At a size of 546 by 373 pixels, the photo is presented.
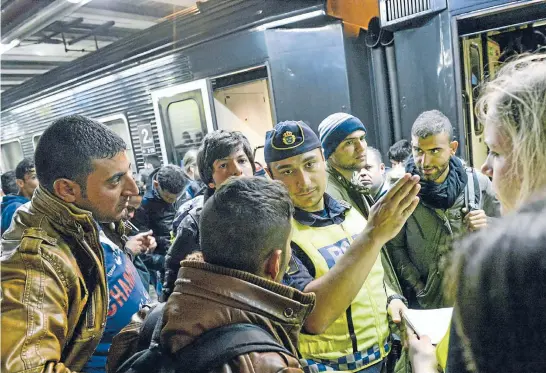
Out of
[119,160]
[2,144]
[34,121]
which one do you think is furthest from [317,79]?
[2,144]

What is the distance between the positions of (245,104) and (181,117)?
1.29 metres

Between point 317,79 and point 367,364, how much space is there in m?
4.43

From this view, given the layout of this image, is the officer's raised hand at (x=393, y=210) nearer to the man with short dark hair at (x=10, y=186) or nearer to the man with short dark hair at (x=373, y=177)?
the man with short dark hair at (x=373, y=177)

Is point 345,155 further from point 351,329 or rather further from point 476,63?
point 476,63

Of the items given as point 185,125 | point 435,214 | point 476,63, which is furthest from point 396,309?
point 185,125

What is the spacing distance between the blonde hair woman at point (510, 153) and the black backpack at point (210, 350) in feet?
1.53

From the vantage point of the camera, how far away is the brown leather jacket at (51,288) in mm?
1171

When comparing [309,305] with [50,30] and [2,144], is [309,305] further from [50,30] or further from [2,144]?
[2,144]

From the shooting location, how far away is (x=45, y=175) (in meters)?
1.56

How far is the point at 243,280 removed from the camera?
3.53 ft

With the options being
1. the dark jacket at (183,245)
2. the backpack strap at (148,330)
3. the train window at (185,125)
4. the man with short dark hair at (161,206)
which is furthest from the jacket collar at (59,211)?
the train window at (185,125)

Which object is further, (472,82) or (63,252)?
(472,82)

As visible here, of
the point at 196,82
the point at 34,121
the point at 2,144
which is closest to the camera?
the point at 196,82

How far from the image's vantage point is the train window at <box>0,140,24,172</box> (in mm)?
12266
